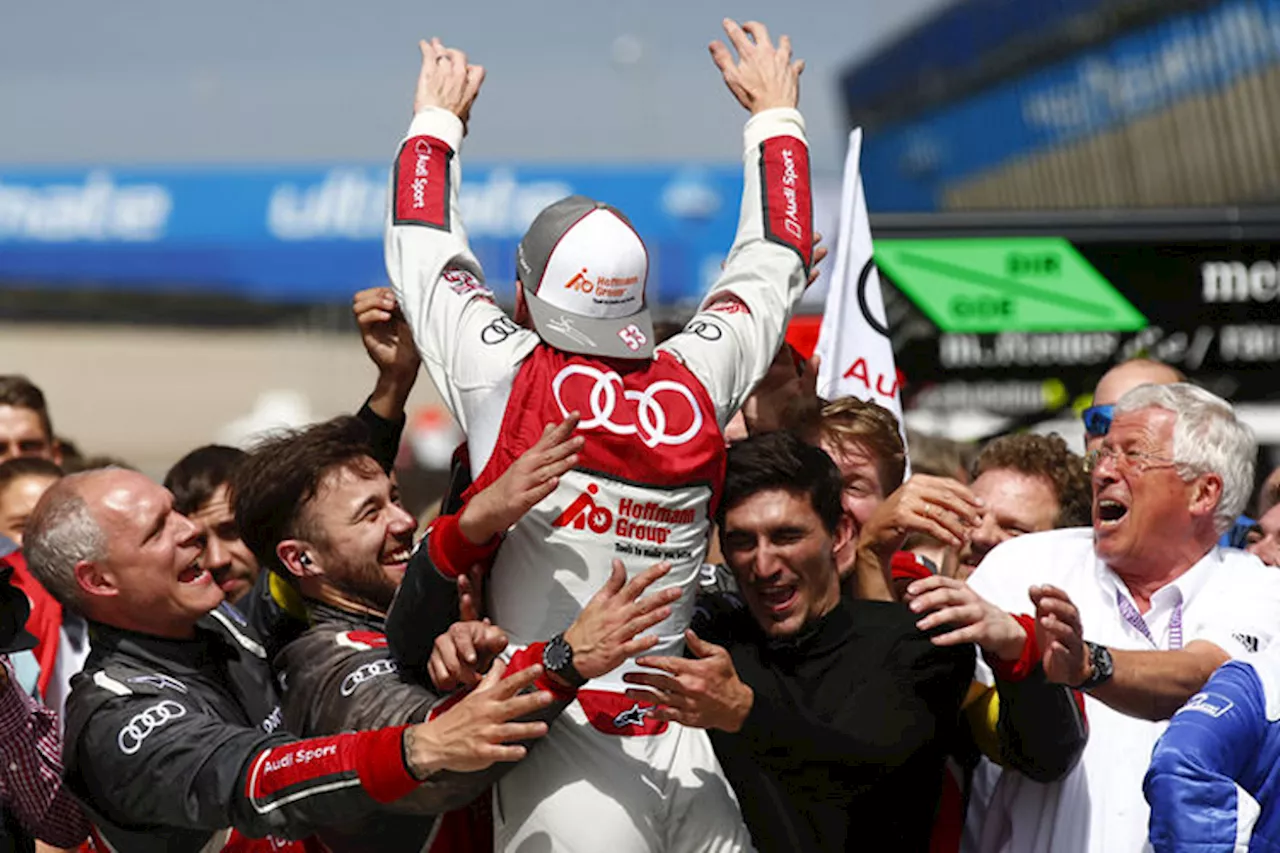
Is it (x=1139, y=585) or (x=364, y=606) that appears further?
(x=1139, y=585)

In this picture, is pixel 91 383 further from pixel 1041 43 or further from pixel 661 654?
pixel 661 654

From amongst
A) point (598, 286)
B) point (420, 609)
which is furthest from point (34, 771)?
point (598, 286)

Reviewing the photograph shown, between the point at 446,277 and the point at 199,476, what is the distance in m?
2.37

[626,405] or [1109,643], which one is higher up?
[626,405]

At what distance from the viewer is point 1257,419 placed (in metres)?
8.95

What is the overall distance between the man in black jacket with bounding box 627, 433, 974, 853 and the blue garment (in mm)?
542

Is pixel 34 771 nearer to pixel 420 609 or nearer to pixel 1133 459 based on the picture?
pixel 420 609

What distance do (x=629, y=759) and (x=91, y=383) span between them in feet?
135

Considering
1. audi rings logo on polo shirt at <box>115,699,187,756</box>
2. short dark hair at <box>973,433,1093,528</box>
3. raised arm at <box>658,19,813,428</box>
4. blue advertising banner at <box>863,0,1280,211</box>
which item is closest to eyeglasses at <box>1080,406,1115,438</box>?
short dark hair at <box>973,433,1093,528</box>

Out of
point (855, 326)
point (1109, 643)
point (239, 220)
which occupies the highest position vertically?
point (239, 220)

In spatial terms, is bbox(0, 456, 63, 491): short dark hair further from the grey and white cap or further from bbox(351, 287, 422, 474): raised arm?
the grey and white cap

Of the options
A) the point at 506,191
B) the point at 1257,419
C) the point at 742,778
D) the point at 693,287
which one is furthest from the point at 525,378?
the point at 506,191

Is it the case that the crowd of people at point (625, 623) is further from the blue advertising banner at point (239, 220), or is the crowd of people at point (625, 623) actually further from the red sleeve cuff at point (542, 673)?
the blue advertising banner at point (239, 220)

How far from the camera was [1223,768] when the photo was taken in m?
3.83
